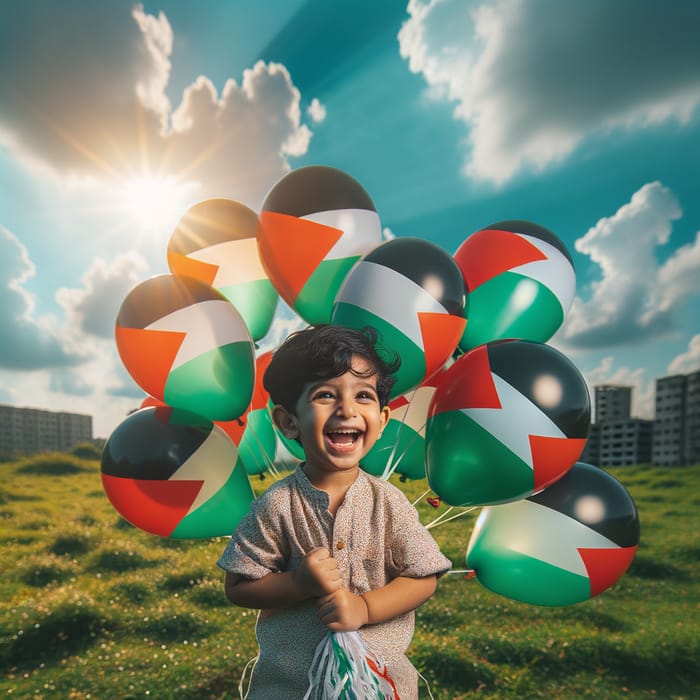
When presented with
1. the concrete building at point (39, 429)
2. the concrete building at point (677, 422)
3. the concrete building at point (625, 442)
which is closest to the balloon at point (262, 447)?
the concrete building at point (677, 422)

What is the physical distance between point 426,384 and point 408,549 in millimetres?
1494

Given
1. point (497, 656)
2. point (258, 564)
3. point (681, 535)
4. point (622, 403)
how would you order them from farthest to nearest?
point (622, 403) → point (681, 535) → point (497, 656) → point (258, 564)

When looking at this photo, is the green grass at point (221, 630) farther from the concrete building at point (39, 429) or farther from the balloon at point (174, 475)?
the concrete building at point (39, 429)

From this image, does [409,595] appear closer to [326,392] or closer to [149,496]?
[326,392]

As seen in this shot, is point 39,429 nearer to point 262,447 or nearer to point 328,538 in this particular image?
point 262,447

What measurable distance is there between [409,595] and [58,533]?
6.65m

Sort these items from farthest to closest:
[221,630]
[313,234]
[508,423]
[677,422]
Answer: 1. [677,422]
2. [221,630]
3. [313,234]
4. [508,423]

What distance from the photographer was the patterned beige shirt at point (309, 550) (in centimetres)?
126

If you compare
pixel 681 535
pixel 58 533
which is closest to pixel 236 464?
pixel 58 533

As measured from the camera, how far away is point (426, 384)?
8.97ft

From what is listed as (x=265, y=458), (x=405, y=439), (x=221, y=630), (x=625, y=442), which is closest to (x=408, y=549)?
(x=405, y=439)

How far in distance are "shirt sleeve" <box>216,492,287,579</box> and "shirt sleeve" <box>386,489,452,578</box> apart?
270mm

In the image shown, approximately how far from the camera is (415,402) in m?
2.84

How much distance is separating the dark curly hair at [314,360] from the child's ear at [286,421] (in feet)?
0.05
